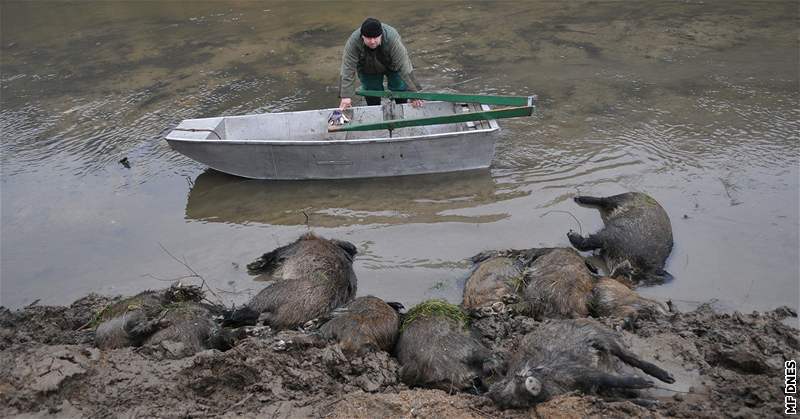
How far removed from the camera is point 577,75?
10594 mm

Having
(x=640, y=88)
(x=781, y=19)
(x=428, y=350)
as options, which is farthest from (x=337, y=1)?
(x=428, y=350)

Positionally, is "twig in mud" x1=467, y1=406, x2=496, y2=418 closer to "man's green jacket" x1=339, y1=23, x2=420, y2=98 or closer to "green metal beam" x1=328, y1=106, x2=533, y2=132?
"green metal beam" x1=328, y1=106, x2=533, y2=132

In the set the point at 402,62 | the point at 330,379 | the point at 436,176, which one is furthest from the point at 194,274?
the point at 402,62

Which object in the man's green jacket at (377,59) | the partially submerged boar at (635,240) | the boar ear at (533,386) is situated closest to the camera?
the boar ear at (533,386)

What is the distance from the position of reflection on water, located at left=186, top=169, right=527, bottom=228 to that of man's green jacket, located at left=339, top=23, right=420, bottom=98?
1.23m

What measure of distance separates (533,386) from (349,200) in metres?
4.17

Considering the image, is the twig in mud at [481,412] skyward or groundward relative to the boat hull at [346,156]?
groundward

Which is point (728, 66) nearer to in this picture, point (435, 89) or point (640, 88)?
point (640, 88)

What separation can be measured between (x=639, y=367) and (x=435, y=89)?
6.75m

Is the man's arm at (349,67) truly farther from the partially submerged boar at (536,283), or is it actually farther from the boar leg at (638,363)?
the boar leg at (638,363)

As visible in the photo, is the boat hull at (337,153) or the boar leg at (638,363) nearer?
the boar leg at (638,363)

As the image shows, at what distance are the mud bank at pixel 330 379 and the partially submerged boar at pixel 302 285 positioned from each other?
268 millimetres

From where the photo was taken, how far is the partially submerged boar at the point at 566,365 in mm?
4305

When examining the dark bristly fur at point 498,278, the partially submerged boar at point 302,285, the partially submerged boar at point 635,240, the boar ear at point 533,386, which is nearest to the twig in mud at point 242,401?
the partially submerged boar at point 302,285
